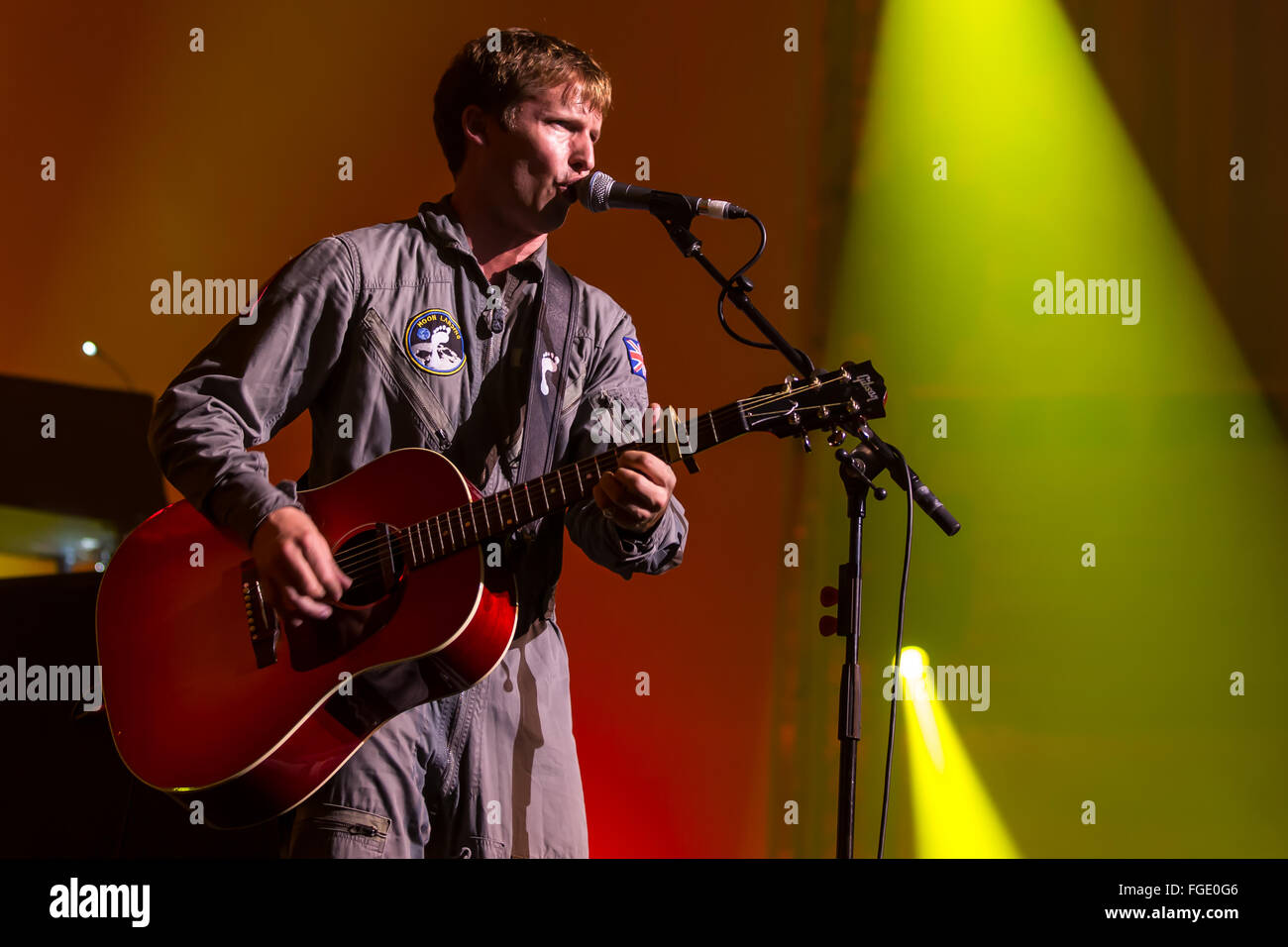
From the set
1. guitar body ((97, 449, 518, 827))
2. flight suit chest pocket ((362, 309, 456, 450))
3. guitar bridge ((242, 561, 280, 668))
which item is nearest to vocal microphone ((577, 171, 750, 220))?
flight suit chest pocket ((362, 309, 456, 450))

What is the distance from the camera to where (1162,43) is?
10.5 feet

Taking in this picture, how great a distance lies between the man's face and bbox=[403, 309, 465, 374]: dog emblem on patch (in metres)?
0.29

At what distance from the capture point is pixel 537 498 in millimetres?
2018

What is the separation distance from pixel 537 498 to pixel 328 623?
0.44 metres

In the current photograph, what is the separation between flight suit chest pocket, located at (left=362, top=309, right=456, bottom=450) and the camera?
211 cm

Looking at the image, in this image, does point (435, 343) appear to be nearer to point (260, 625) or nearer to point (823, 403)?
point (260, 625)

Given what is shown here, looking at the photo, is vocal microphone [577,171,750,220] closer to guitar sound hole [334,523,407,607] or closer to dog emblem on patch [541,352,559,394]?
dog emblem on patch [541,352,559,394]

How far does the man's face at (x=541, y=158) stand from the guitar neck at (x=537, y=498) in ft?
1.93

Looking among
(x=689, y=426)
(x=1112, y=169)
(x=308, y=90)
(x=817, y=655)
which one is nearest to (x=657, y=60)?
(x=308, y=90)

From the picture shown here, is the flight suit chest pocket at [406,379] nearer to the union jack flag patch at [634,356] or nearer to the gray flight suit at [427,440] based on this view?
the gray flight suit at [427,440]

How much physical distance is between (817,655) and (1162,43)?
83.1 inches

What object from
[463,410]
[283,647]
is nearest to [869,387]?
[463,410]

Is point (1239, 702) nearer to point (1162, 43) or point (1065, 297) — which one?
point (1065, 297)

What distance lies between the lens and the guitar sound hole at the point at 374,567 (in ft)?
6.40
